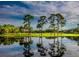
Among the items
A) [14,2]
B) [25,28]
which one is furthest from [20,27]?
[14,2]

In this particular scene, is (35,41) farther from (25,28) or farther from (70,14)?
(70,14)

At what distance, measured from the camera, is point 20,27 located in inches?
93.3

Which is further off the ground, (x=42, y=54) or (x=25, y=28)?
(x=25, y=28)

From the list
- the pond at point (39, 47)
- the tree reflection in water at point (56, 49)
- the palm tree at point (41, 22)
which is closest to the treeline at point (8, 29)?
the pond at point (39, 47)

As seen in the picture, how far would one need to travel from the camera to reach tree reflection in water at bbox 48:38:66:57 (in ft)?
7.70

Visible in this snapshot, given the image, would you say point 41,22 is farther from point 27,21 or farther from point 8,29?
point 8,29

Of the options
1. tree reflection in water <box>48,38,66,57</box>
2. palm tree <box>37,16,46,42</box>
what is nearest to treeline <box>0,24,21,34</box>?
palm tree <box>37,16,46,42</box>

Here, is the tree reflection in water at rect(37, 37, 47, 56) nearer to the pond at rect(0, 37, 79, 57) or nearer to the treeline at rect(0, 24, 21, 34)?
the pond at rect(0, 37, 79, 57)

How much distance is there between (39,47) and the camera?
2.36 m

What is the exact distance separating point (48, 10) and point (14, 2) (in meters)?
0.31

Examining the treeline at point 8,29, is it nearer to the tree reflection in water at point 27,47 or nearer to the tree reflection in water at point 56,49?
the tree reflection in water at point 27,47

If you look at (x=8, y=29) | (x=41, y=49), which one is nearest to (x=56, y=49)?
(x=41, y=49)

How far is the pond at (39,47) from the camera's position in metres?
2.34

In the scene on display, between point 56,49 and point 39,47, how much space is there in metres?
0.15
